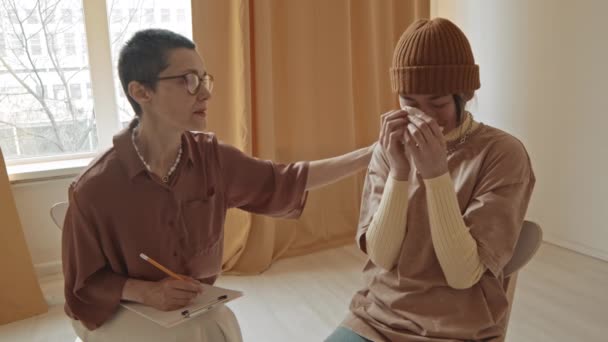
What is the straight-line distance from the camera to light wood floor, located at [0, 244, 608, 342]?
2176 mm

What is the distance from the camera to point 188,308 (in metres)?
1.28

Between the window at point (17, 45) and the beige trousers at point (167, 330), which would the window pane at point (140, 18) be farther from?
the beige trousers at point (167, 330)

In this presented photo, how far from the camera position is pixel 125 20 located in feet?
9.27

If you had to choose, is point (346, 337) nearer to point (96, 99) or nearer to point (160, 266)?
point (160, 266)

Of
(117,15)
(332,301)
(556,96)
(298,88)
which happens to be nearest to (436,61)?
(332,301)

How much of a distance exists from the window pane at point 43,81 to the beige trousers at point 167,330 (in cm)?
170

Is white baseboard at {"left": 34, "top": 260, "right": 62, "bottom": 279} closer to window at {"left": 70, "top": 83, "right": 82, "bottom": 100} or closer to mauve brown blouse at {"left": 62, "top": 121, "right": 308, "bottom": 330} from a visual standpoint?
window at {"left": 70, "top": 83, "right": 82, "bottom": 100}

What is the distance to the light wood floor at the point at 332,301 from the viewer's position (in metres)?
2.18

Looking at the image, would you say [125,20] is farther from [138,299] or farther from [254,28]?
[138,299]

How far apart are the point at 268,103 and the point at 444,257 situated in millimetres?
1658

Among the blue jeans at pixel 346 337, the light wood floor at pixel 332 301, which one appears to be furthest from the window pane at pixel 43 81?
the blue jeans at pixel 346 337

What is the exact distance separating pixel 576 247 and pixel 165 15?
7.98 feet

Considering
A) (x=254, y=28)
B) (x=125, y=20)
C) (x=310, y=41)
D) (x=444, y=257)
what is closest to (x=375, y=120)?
(x=310, y=41)

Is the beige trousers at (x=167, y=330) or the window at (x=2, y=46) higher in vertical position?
the window at (x=2, y=46)
